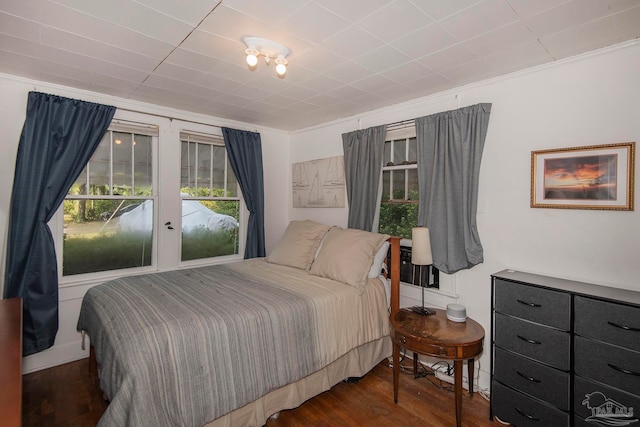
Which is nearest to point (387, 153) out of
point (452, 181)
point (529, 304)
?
point (452, 181)

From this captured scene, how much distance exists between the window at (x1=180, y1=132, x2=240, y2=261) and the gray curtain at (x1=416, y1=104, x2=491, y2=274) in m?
2.38

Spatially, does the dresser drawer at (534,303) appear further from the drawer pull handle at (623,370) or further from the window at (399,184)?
the window at (399,184)

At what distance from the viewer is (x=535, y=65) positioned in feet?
7.32

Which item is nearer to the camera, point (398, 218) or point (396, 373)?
point (396, 373)

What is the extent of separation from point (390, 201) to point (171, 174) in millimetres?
2431

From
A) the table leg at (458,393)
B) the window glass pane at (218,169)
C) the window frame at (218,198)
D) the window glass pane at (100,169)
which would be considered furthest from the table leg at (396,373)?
the window glass pane at (100,169)

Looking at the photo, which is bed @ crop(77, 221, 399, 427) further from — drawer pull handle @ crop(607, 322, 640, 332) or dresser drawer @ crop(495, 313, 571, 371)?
drawer pull handle @ crop(607, 322, 640, 332)

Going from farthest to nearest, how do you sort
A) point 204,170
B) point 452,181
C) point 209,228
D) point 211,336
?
point 209,228
point 204,170
point 452,181
point 211,336

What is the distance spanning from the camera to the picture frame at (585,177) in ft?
6.24

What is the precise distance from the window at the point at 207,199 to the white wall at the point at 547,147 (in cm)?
254

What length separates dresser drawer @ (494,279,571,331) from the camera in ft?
5.98

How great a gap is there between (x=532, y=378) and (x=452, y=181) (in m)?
1.49

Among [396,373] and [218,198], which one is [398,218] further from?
[218,198]

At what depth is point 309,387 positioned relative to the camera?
2191 mm
